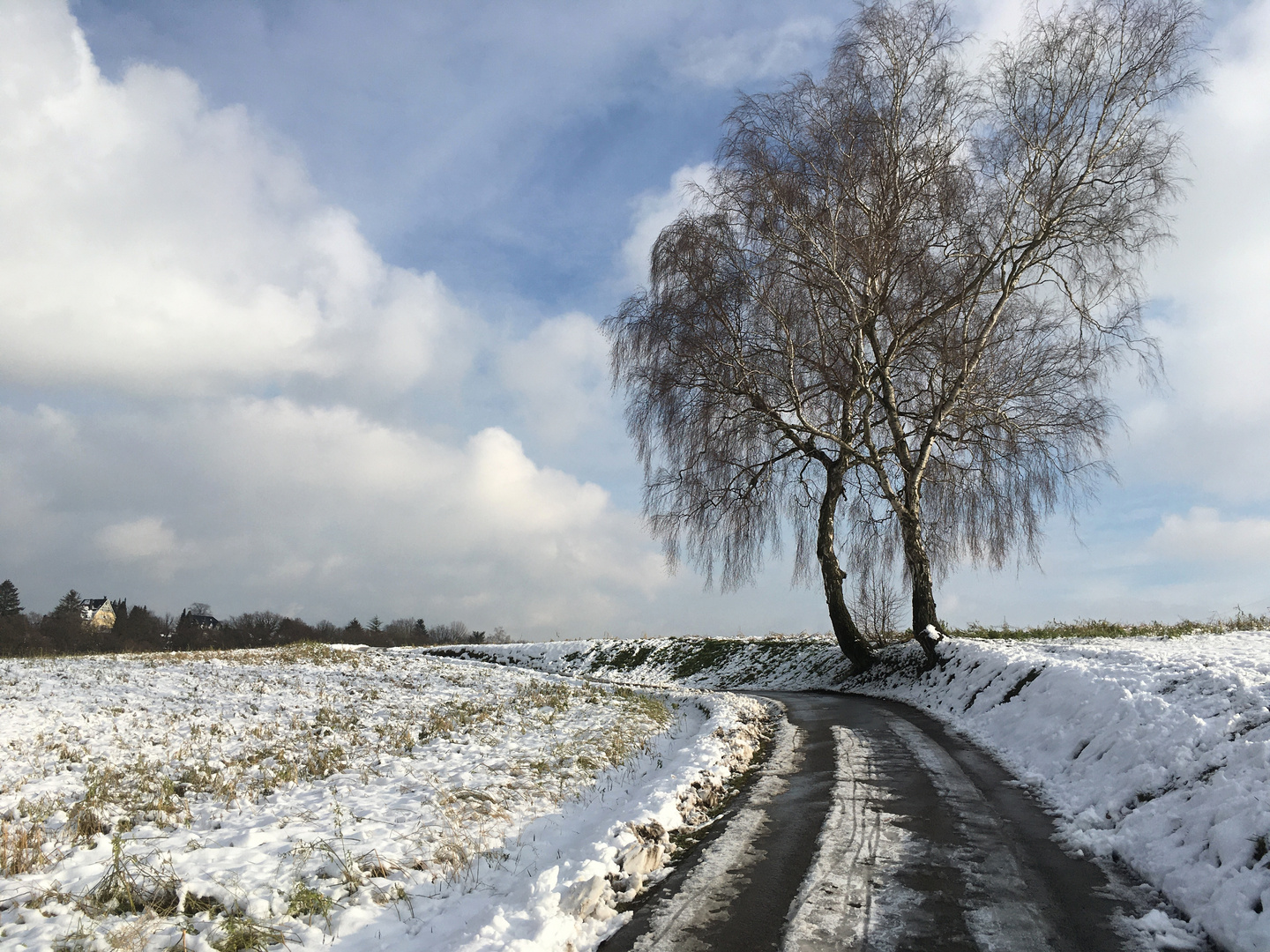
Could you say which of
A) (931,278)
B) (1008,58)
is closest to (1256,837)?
(931,278)

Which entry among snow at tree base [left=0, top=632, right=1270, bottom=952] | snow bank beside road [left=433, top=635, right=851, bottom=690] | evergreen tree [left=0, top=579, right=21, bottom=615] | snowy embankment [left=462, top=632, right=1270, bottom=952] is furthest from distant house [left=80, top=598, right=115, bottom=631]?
snowy embankment [left=462, top=632, right=1270, bottom=952]

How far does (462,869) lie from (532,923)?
1.14 metres

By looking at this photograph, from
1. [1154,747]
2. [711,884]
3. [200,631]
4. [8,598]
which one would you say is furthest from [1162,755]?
[8,598]

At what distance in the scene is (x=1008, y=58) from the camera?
1452 centimetres

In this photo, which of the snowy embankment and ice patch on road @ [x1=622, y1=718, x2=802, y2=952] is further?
the snowy embankment

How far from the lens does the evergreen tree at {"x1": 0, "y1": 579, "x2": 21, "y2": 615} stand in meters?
85.6

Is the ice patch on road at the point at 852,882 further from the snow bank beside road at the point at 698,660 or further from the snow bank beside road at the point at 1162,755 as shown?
the snow bank beside road at the point at 698,660

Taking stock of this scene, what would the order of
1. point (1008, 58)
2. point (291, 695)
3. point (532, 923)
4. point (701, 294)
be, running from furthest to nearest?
point (701, 294) < point (1008, 58) < point (291, 695) < point (532, 923)

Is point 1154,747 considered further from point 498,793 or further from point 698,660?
point 698,660

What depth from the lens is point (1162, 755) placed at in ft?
18.4

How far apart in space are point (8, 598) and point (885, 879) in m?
116

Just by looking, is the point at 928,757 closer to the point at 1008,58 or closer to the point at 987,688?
the point at 987,688

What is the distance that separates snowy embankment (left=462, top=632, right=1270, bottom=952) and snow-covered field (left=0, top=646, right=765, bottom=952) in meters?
2.98

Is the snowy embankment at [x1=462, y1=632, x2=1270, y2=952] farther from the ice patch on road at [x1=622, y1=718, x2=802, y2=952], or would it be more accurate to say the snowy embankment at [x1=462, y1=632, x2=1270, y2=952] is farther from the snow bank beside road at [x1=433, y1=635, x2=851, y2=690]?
the snow bank beside road at [x1=433, y1=635, x2=851, y2=690]
